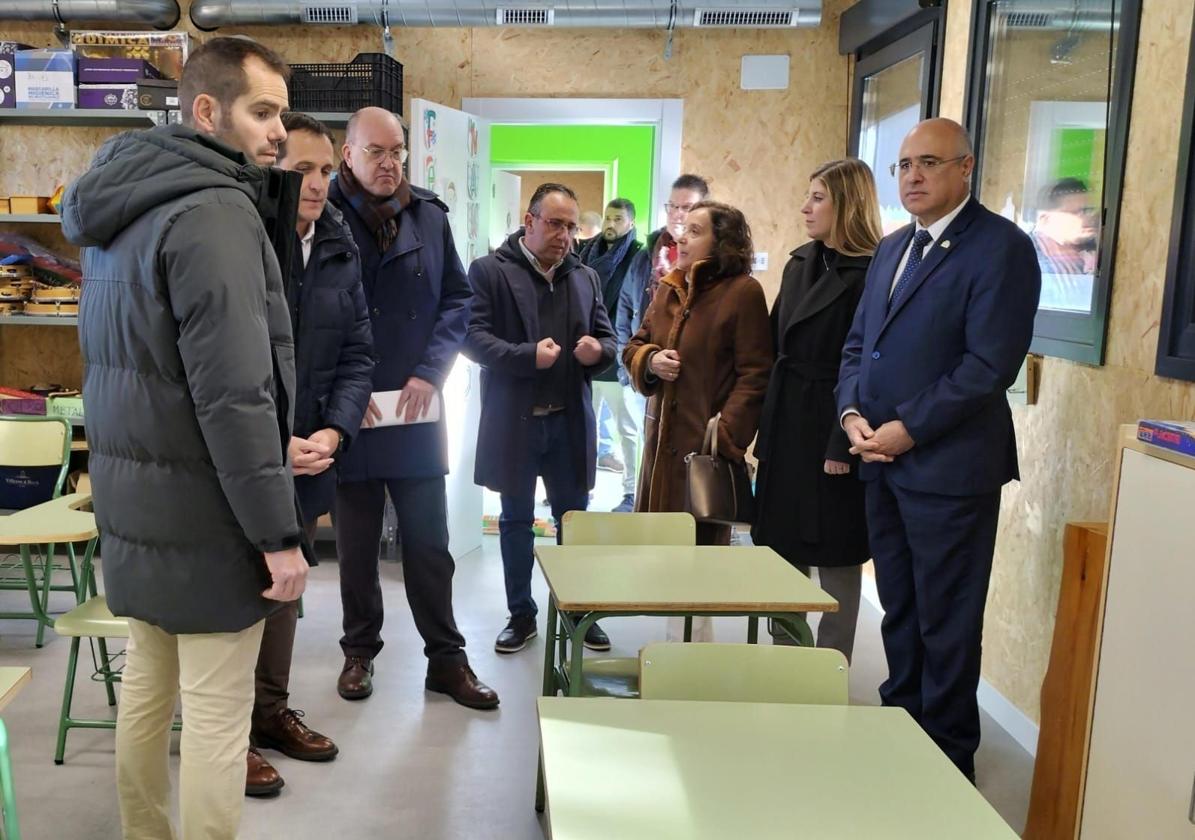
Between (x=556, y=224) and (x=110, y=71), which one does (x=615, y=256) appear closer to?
(x=556, y=224)

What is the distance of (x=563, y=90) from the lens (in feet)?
18.1

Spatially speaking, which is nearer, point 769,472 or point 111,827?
point 111,827

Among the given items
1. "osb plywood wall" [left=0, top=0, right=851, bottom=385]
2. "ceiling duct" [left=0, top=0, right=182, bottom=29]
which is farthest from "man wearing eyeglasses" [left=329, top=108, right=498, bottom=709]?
"ceiling duct" [left=0, top=0, right=182, bottom=29]

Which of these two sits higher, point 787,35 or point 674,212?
point 787,35

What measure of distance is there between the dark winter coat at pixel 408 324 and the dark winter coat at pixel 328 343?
0.24m

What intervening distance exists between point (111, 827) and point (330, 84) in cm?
362

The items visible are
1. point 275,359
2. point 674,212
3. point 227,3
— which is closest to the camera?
point 275,359

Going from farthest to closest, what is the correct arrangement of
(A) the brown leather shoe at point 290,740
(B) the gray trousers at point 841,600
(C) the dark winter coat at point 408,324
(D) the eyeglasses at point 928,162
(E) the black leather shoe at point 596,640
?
(E) the black leather shoe at point 596,640
(B) the gray trousers at point 841,600
(C) the dark winter coat at point 408,324
(A) the brown leather shoe at point 290,740
(D) the eyeglasses at point 928,162

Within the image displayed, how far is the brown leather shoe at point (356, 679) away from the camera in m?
3.28

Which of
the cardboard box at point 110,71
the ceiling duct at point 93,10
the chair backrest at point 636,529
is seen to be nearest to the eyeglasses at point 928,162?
the chair backrest at point 636,529

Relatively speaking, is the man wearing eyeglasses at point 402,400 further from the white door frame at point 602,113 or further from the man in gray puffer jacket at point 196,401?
the white door frame at point 602,113

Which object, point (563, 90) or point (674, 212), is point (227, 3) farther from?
point (674, 212)

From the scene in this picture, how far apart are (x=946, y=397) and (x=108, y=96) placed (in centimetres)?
444

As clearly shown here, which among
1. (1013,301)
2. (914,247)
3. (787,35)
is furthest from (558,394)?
(787,35)
